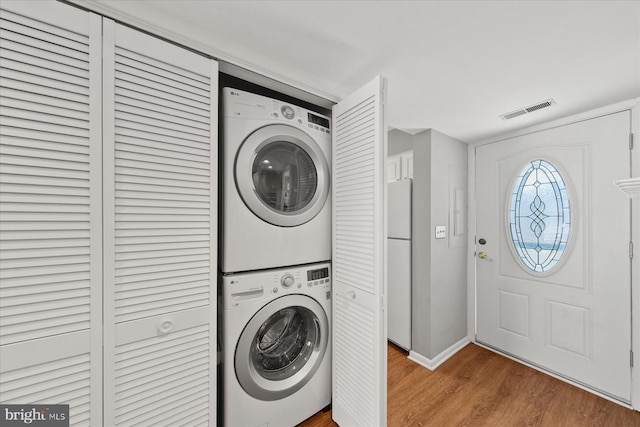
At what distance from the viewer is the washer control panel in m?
1.30

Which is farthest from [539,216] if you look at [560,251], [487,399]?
[487,399]

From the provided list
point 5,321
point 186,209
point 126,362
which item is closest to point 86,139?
point 186,209

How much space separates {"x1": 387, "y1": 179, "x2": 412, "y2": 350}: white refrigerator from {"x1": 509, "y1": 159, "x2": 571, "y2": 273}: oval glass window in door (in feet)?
3.29

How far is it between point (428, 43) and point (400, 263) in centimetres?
190

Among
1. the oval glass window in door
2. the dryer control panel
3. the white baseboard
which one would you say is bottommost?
the white baseboard

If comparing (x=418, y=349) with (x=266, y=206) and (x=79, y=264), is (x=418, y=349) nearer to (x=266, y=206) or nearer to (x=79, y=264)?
(x=266, y=206)

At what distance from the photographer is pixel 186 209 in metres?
1.13

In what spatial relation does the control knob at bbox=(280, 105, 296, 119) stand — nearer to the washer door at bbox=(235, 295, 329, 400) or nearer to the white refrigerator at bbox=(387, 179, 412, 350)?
the washer door at bbox=(235, 295, 329, 400)

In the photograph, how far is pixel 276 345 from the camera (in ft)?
5.09

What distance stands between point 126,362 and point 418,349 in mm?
2306

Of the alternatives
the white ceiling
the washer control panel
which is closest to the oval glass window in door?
the white ceiling

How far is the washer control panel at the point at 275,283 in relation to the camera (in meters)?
1.30

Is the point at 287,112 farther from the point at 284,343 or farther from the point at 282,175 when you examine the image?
the point at 284,343

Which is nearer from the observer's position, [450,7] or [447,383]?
[450,7]
